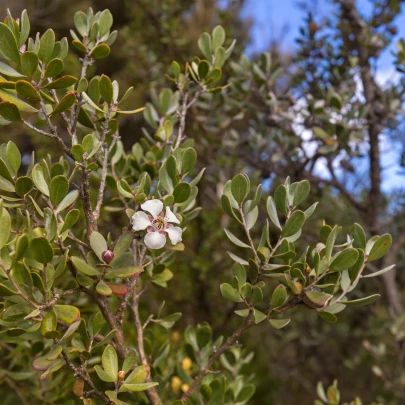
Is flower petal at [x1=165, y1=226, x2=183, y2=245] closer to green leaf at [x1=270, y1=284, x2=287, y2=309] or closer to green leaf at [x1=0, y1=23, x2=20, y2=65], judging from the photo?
green leaf at [x1=270, y1=284, x2=287, y2=309]

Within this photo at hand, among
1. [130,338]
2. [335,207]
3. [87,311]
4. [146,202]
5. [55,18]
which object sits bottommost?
[130,338]

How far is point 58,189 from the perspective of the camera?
2.41 ft

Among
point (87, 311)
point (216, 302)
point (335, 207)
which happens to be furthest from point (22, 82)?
point (216, 302)

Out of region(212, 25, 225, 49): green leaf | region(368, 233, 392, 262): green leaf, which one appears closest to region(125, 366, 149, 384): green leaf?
region(368, 233, 392, 262): green leaf

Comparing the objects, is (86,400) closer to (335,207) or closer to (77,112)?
(77,112)

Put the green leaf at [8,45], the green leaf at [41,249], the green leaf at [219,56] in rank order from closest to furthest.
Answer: the green leaf at [41,249] → the green leaf at [8,45] → the green leaf at [219,56]

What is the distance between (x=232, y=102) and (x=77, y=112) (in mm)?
1211

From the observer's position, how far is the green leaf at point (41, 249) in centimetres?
64

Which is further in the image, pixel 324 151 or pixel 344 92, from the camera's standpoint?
pixel 344 92

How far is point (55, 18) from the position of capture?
7.77 meters

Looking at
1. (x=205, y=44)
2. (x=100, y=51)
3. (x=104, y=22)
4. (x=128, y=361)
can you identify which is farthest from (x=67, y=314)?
(x=205, y=44)

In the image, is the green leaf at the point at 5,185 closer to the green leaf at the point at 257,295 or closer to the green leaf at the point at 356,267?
the green leaf at the point at 257,295

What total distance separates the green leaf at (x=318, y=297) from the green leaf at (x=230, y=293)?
0.12 m

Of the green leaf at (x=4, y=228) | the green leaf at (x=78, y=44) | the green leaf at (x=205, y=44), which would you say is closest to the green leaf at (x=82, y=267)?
the green leaf at (x=4, y=228)
